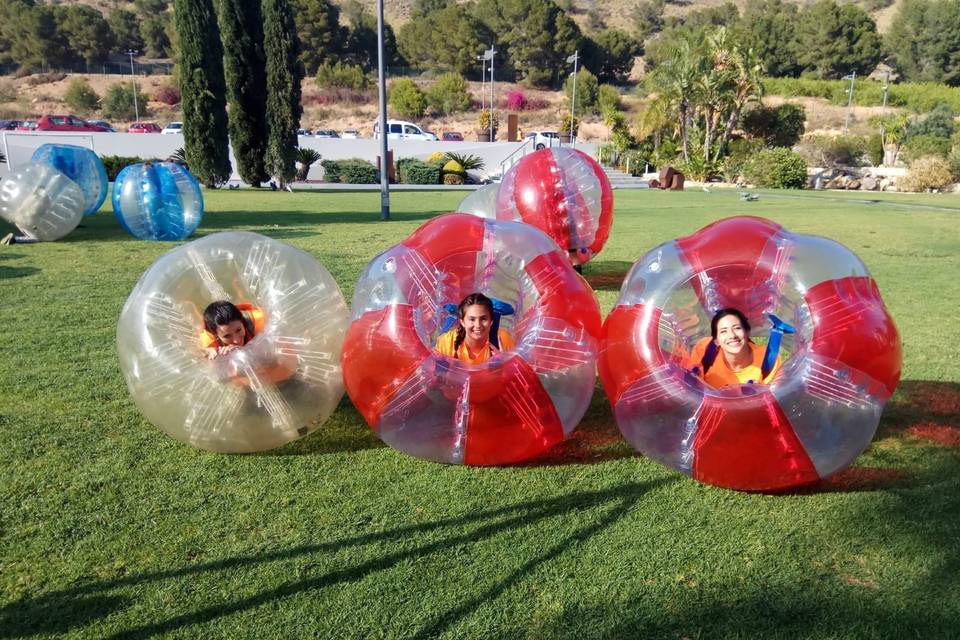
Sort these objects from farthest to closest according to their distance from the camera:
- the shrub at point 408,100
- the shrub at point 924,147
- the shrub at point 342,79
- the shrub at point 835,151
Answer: the shrub at point 342,79 < the shrub at point 408,100 < the shrub at point 835,151 < the shrub at point 924,147

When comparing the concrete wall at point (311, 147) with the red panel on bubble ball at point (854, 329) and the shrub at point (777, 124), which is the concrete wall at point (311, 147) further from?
the red panel on bubble ball at point (854, 329)

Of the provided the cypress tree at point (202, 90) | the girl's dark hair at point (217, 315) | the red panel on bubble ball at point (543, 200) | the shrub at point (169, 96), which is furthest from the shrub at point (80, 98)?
the girl's dark hair at point (217, 315)

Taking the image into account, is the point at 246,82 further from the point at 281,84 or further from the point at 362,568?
the point at 362,568

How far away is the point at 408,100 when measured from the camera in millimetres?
59938

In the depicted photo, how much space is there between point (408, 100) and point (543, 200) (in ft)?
184

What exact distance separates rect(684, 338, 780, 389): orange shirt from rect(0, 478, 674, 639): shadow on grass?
70 cm

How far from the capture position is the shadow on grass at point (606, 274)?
8711 millimetres

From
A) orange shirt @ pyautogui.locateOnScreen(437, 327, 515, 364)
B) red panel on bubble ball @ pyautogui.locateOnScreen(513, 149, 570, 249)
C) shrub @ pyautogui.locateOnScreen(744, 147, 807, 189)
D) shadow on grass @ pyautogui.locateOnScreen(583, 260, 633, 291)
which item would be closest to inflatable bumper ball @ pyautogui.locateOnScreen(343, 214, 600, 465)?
orange shirt @ pyautogui.locateOnScreen(437, 327, 515, 364)

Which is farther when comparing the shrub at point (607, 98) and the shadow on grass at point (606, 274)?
the shrub at point (607, 98)

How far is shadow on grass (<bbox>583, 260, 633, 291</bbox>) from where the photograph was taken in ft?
28.6

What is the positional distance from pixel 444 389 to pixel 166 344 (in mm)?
1607

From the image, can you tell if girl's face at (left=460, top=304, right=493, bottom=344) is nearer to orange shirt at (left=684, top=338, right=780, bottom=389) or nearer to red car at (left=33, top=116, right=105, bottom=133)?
orange shirt at (left=684, top=338, right=780, bottom=389)

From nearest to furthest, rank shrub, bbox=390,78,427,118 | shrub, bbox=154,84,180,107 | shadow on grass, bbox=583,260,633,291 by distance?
1. shadow on grass, bbox=583,260,633,291
2. shrub, bbox=390,78,427,118
3. shrub, bbox=154,84,180,107

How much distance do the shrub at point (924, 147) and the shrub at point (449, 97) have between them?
38.5m
